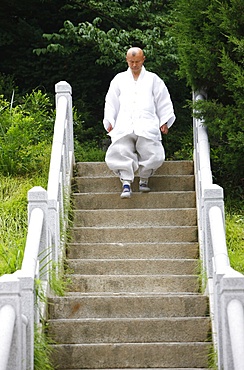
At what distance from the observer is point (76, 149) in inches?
462

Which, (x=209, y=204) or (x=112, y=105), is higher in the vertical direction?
(x=112, y=105)

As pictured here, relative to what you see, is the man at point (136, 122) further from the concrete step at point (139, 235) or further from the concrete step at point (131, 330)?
the concrete step at point (131, 330)

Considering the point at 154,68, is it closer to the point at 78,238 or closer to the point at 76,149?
the point at 76,149

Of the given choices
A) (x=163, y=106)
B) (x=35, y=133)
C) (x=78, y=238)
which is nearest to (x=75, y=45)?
(x=35, y=133)

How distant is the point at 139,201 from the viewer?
898 cm

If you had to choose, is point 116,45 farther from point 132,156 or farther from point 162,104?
point 132,156

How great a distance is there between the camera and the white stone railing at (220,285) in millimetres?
5398

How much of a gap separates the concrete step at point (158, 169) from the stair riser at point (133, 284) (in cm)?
212

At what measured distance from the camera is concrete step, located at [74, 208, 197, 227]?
867cm

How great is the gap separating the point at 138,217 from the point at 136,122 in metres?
0.98

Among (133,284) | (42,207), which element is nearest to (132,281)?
(133,284)

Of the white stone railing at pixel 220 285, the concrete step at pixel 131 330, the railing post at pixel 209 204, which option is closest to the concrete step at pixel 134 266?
the white stone railing at pixel 220 285

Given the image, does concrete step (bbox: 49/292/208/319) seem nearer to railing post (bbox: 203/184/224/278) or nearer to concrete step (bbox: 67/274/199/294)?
railing post (bbox: 203/184/224/278)

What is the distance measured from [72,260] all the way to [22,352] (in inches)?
89.5
